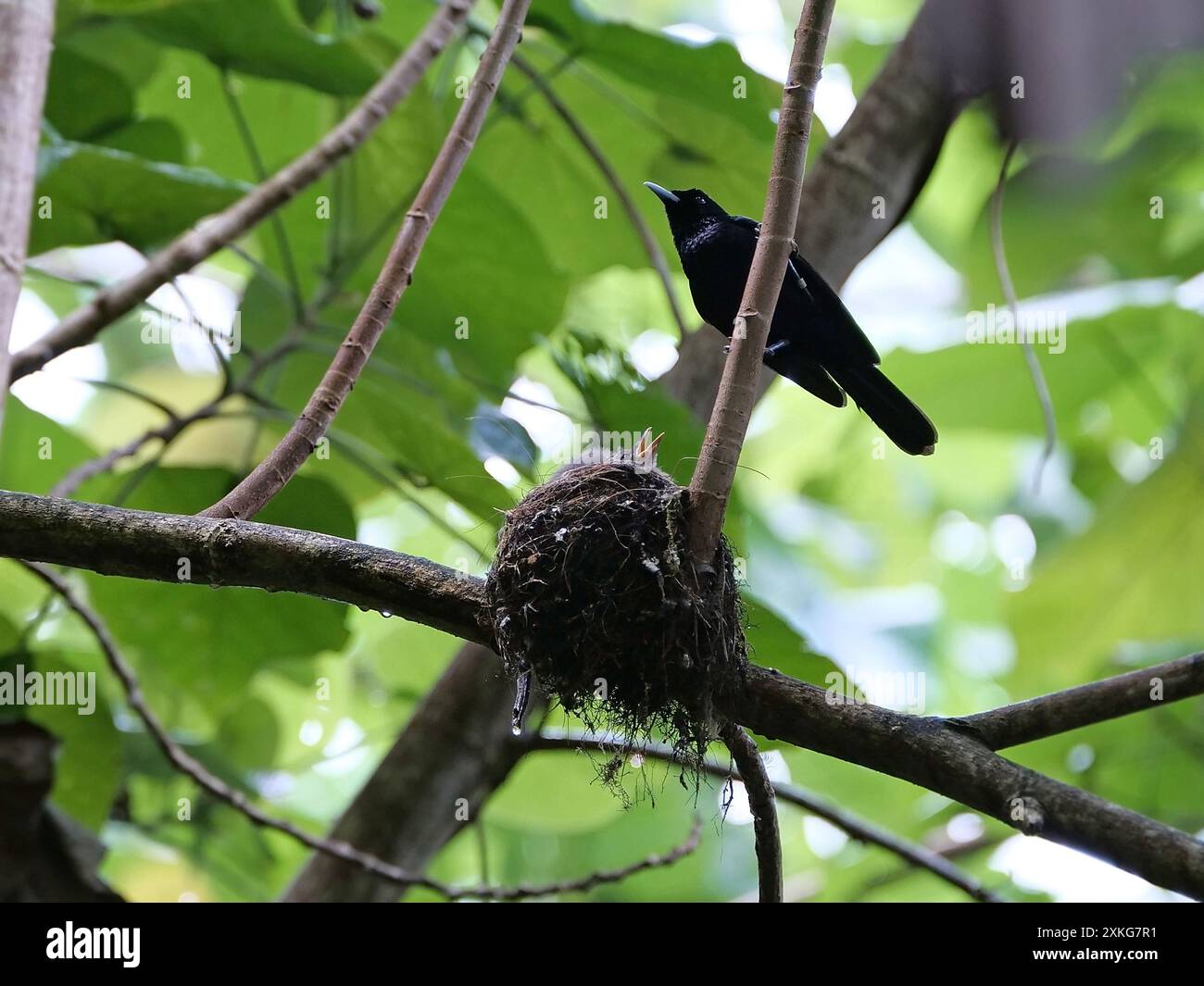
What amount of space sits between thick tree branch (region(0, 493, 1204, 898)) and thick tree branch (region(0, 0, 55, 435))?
602 mm

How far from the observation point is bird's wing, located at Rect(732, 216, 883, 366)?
1.58m

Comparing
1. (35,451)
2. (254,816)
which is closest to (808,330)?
(254,816)

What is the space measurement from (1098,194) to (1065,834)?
2161 mm

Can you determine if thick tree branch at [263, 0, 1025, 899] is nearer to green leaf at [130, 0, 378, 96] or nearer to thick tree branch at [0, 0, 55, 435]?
green leaf at [130, 0, 378, 96]

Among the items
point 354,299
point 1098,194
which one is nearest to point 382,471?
point 354,299

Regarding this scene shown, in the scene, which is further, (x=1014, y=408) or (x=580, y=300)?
(x=580, y=300)

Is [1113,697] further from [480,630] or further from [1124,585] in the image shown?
[1124,585]

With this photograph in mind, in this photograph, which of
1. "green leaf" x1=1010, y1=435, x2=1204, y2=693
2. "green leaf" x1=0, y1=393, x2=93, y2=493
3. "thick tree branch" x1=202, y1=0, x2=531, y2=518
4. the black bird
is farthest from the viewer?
"green leaf" x1=1010, y1=435, x2=1204, y2=693

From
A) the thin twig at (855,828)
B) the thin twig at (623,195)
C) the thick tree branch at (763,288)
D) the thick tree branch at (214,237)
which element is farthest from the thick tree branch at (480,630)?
the thin twig at (623,195)

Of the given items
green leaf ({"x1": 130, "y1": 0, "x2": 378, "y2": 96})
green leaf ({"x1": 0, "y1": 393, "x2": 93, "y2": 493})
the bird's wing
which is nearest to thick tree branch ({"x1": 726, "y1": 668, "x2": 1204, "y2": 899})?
the bird's wing

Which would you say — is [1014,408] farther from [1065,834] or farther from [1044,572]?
[1065,834]

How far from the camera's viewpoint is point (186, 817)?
2846 mm

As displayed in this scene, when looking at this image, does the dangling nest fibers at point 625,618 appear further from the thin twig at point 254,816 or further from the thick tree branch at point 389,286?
the thin twig at point 254,816
